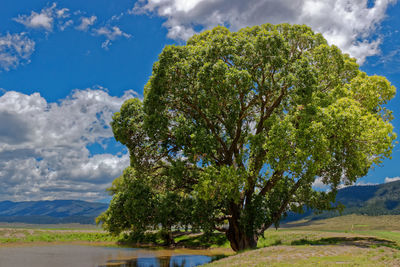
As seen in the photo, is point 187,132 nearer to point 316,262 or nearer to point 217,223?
point 217,223

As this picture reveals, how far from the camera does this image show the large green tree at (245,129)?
23859 mm

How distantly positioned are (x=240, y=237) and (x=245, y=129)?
10.1m

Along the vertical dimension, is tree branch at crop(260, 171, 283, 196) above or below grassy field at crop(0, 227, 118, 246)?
above

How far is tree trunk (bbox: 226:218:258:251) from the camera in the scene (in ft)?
96.2

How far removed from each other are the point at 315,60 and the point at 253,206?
13.4 metres

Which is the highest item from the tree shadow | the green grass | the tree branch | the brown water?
the tree branch

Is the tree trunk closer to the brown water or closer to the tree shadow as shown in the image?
the tree shadow

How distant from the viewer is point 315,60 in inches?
1079

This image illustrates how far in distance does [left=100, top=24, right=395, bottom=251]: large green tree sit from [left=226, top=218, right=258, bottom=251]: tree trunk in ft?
0.38

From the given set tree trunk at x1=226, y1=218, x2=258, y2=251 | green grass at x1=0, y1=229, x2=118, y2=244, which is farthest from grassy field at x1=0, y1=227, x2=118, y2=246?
tree trunk at x1=226, y1=218, x2=258, y2=251

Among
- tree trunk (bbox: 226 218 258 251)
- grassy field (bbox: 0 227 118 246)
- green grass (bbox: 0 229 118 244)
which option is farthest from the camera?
green grass (bbox: 0 229 118 244)

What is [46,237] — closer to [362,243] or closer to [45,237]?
[45,237]

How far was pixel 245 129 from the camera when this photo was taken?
106ft

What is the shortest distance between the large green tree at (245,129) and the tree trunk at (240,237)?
0.12 m
